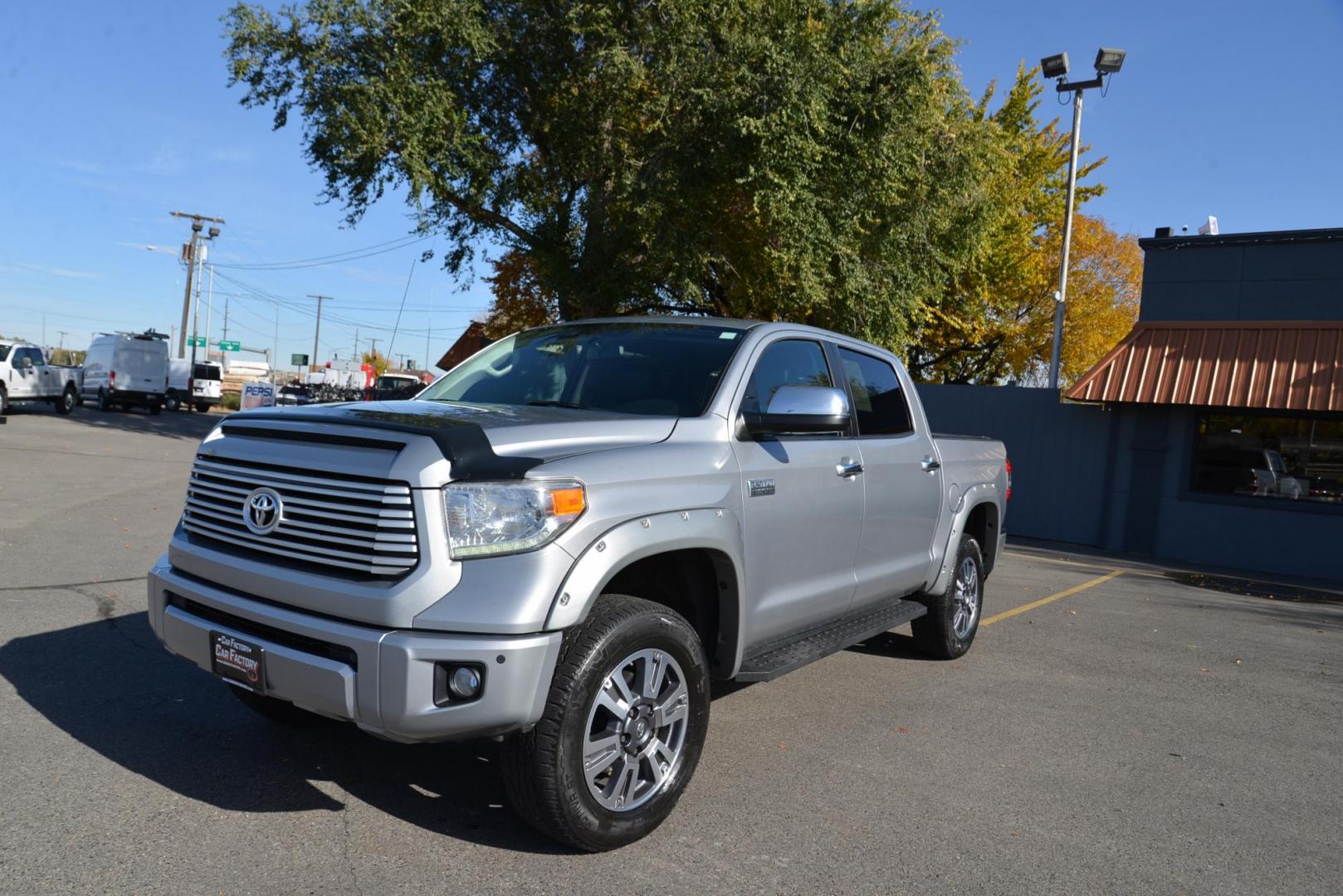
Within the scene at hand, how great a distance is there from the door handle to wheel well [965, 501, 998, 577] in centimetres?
232

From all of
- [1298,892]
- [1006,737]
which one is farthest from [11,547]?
[1298,892]

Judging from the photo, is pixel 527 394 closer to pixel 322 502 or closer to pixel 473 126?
pixel 322 502

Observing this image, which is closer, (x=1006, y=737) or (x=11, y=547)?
(x=1006, y=737)

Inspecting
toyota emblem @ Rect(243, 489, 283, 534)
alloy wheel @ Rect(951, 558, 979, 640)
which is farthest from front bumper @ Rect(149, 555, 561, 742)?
alloy wheel @ Rect(951, 558, 979, 640)

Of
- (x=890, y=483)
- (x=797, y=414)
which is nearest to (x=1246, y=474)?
(x=890, y=483)

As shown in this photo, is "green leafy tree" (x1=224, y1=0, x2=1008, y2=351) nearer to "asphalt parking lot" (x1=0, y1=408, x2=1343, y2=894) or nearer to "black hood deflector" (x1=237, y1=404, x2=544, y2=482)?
"asphalt parking lot" (x1=0, y1=408, x2=1343, y2=894)

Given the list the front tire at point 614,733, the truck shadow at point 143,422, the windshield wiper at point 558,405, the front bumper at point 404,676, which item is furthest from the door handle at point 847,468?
the truck shadow at point 143,422

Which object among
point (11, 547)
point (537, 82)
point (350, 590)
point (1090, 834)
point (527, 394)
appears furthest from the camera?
point (537, 82)

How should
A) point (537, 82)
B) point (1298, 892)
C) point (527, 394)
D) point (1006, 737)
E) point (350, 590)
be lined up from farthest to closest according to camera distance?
point (537, 82) < point (1006, 737) < point (527, 394) < point (1298, 892) < point (350, 590)

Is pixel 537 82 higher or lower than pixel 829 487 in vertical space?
higher

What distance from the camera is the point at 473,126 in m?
20.5

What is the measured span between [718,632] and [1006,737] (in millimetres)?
1958

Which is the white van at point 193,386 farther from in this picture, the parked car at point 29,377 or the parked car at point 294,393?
the parked car at point 29,377

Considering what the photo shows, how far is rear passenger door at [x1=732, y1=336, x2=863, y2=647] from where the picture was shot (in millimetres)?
4281
